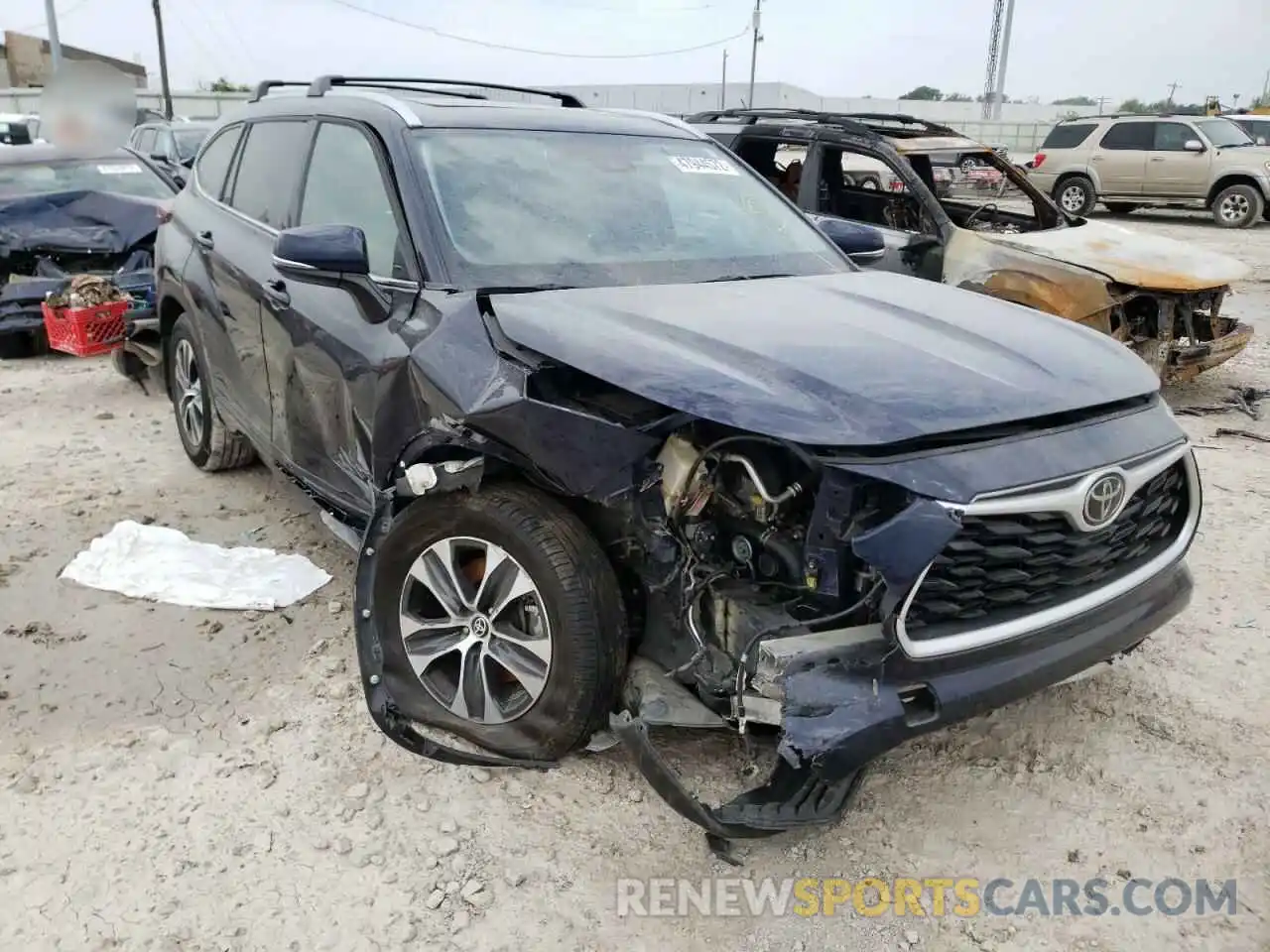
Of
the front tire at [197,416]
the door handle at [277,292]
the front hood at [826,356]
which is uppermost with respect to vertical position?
the front hood at [826,356]

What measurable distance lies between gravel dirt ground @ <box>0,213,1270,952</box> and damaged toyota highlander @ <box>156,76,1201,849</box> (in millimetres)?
226

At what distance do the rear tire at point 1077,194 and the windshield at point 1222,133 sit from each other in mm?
1859

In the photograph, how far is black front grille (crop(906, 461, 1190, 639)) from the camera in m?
2.29

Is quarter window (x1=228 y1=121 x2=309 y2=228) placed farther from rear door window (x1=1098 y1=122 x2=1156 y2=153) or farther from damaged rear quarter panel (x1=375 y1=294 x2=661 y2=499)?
rear door window (x1=1098 y1=122 x2=1156 y2=153)

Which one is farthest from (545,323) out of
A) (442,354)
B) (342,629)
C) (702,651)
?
(342,629)

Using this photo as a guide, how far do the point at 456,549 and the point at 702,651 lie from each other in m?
0.80

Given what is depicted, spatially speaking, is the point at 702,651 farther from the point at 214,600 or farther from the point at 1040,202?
the point at 1040,202

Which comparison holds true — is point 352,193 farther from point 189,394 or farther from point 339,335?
point 189,394

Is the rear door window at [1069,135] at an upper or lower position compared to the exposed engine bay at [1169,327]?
upper

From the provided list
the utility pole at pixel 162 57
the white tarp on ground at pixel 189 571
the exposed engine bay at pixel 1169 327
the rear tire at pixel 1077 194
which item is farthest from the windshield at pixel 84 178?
the utility pole at pixel 162 57

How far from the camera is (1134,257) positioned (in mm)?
6754

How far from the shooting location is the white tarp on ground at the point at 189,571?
4.01m

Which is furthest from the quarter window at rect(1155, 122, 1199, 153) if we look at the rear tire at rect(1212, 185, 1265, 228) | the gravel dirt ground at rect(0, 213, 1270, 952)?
the gravel dirt ground at rect(0, 213, 1270, 952)

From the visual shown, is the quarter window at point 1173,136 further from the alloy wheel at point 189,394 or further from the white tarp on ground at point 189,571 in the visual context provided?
the white tarp on ground at point 189,571
